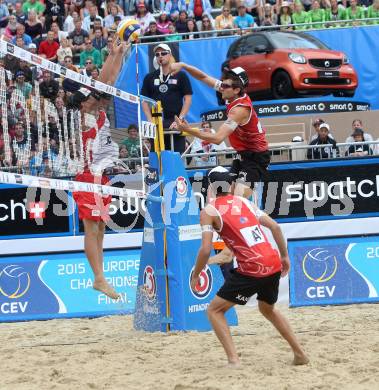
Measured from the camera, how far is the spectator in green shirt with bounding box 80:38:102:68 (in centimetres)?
1878

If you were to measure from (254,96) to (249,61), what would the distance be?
2.28 feet

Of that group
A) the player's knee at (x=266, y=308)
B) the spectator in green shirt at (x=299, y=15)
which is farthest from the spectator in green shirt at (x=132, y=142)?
the spectator in green shirt at (x=299, y=15)

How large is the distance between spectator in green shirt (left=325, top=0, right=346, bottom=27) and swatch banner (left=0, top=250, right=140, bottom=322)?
9214 mm

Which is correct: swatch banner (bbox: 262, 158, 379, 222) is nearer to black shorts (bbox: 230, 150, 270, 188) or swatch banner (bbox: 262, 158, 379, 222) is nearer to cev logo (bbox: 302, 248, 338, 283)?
cev logo (bbox: 302, 248, 338, 283)

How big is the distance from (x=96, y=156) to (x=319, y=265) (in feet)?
13.2

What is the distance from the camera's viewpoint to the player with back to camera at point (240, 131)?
9.16 m

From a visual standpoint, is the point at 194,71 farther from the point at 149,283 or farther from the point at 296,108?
the point at 296,108

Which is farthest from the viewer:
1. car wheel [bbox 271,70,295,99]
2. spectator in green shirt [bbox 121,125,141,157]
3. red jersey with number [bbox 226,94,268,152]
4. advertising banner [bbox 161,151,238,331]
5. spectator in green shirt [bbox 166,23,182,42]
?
spectator in green shirt [bbox 166,23,182,42]

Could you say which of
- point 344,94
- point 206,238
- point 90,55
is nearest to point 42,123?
point 206,238

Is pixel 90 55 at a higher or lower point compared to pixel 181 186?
higher

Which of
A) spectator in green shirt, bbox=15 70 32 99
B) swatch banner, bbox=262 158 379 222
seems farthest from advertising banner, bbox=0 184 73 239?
spectator in green shirt, bbox=15 70 32 99

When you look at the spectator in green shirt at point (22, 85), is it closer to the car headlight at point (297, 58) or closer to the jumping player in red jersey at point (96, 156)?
the jumping player in red jersey at point (96, 156)

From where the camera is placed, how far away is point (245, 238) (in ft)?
25.6

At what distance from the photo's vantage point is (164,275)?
32.4 ft
